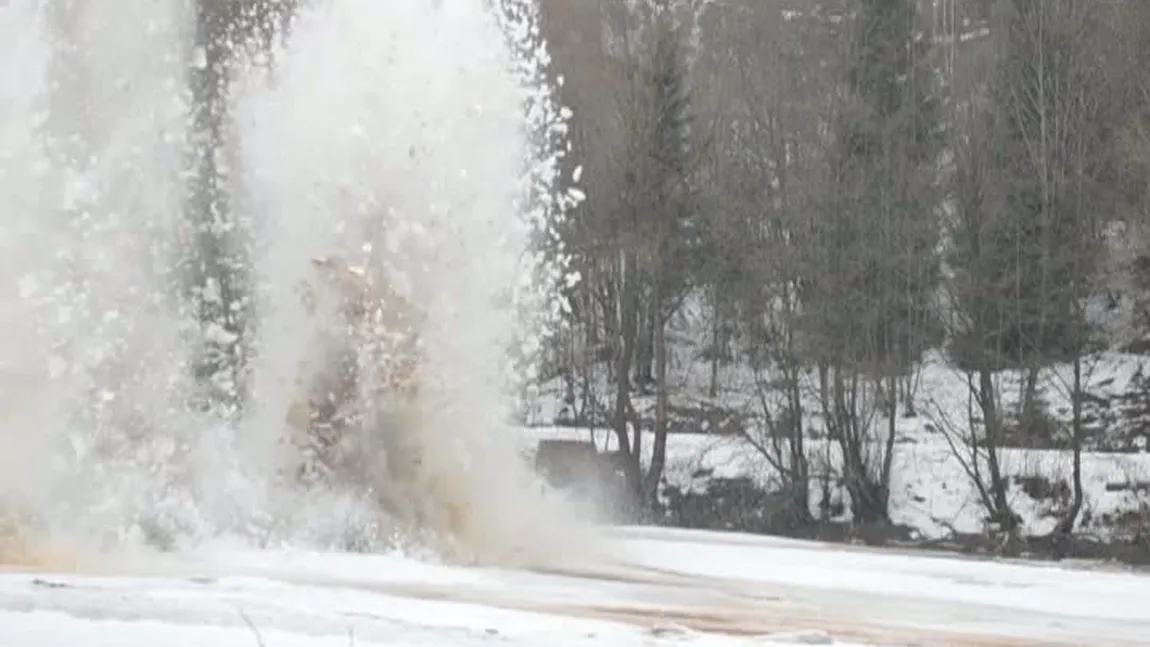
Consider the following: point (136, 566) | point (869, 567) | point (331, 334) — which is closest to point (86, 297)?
point (331, 334)

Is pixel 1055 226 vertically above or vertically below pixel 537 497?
above

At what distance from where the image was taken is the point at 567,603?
11.8 metres

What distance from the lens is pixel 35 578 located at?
11273mm

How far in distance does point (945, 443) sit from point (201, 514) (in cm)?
2246

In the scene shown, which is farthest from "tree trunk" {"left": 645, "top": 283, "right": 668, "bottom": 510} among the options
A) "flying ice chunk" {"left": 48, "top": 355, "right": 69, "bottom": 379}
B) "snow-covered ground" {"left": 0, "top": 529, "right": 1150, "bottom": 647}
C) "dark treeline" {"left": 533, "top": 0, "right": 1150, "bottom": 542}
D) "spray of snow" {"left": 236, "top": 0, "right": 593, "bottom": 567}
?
"flying ice chunk" {"left": 48, "top": 355, "right": 69, "bottom": 379}

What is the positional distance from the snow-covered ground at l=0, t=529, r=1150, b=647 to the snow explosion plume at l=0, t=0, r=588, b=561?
4.82 feet

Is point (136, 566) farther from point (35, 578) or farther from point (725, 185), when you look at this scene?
point (725, 185)

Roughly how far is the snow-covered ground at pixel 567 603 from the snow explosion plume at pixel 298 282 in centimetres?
147

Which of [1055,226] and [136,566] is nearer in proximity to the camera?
[136,566]

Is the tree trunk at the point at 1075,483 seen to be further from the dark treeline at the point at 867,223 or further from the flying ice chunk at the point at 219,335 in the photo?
the flying ice chunk at the point at 219,335

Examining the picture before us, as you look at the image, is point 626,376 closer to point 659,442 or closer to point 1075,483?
point 659,442

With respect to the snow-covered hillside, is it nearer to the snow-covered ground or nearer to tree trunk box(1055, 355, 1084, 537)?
tree trunk box(1055, 355, 1084, 537)

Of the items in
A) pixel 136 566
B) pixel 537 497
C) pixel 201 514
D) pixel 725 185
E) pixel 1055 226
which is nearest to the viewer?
pixel 136 566

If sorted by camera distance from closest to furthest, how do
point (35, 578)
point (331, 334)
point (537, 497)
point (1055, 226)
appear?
1. point (35, 578)
2. point (331, 334)
3. point (537, 497)
4. point (1055, 226)
